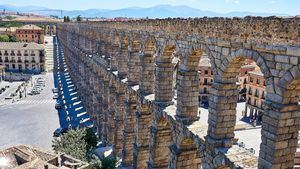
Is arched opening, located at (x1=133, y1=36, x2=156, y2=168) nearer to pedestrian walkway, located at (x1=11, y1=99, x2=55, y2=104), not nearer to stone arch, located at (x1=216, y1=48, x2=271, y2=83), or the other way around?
stone arch, located at (x1=216, y1=48, x2=271, y2=83)

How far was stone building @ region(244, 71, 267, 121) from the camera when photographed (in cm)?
5069

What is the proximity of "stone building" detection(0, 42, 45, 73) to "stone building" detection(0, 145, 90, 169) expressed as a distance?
213 ft

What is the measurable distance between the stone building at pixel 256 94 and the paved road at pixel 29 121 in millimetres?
29229

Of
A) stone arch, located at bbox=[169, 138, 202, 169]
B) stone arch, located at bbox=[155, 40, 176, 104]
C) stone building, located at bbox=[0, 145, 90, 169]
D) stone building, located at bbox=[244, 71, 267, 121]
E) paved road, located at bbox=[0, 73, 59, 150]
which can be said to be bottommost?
paved road, located at bbox=[0, 73, 59, 150]

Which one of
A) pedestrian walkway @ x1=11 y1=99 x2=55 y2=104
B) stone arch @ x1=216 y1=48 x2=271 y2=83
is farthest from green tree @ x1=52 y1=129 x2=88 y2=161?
pedestrian walkway @ x1=11 y1=99 x2=55 y2=104

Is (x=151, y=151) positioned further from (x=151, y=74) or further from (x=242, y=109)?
(x=242, y=109)

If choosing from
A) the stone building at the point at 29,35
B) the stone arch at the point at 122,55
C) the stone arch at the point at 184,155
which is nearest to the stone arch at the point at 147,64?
the stone arch at the point at 122,55

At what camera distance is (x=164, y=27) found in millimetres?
20641

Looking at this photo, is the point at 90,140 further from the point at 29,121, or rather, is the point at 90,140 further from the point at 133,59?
the point at 29,121

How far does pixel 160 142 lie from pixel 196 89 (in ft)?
17.2

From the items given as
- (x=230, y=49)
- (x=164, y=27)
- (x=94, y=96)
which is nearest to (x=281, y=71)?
(x=230, y=49)

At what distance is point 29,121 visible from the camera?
51.0 m

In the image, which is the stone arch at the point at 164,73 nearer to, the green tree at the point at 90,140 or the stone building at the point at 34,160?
the stone building at the point at 34,160

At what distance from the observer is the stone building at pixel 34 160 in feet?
93.8
